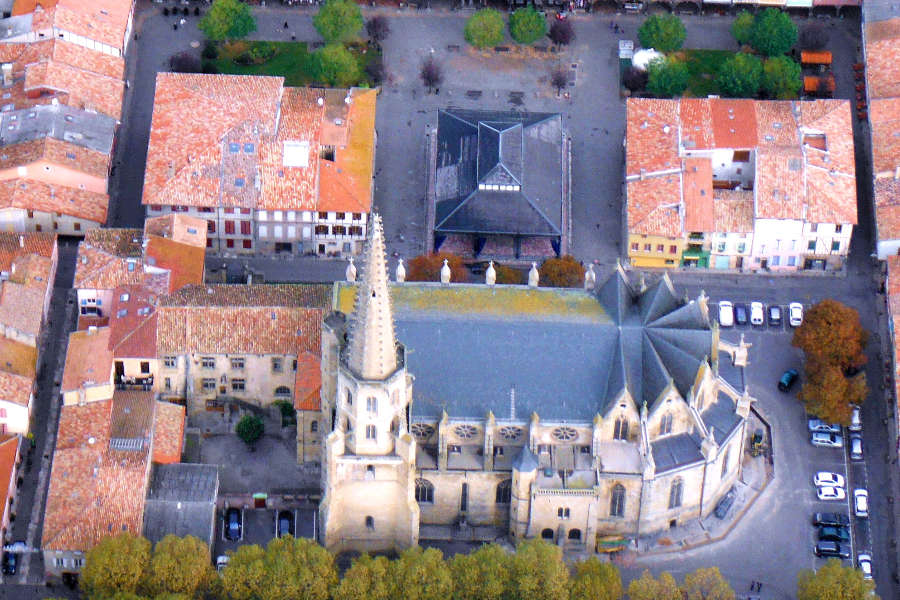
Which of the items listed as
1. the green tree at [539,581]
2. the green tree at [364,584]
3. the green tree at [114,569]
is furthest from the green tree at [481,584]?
the green tree at [114,569]

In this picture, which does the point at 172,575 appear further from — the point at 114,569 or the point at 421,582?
the point at 421,582

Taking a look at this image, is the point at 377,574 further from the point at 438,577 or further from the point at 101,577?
the point at 101,577

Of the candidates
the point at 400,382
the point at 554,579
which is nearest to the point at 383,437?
the point at 400,382

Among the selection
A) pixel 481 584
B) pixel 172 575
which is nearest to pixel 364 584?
pixel 481 584

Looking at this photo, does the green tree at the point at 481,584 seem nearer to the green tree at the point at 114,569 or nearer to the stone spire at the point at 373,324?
the stone spire at the point at 373,324

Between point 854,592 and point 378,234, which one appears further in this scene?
point 854,592

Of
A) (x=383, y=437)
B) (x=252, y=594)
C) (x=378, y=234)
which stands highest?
(x=378, y=234)
